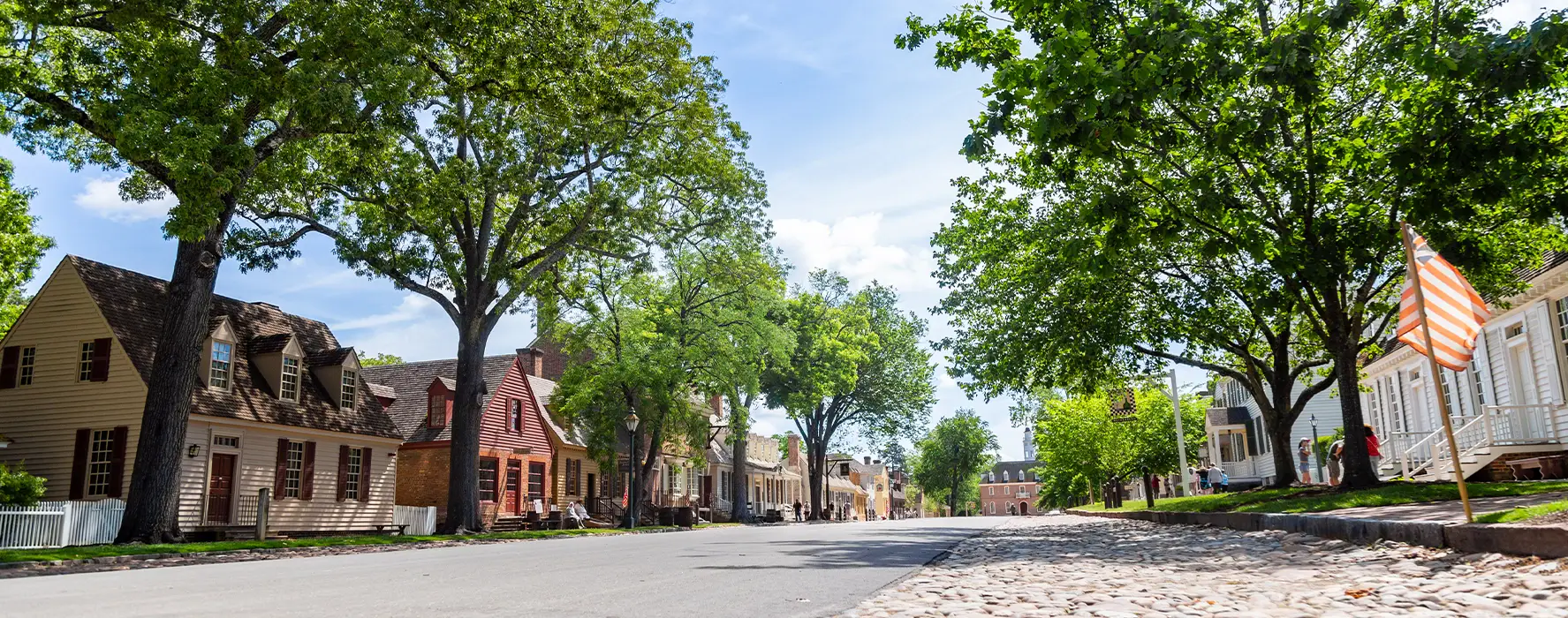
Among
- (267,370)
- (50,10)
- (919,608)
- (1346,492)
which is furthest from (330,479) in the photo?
(919,608)

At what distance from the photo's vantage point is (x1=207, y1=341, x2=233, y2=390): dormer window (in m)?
26.2

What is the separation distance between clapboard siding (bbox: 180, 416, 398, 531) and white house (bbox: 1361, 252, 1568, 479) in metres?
27.0

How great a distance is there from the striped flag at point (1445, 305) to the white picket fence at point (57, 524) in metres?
20.9

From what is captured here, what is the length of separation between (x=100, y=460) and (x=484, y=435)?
1427 cm

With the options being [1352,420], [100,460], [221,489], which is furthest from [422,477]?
[1352,420]

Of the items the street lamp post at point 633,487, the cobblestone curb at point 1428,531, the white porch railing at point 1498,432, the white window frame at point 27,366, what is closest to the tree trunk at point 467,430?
the street lamp post at point 633,487

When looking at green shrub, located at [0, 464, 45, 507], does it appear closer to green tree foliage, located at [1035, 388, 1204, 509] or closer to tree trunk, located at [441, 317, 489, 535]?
tree trunk, located at [441, 317, 489, 535]

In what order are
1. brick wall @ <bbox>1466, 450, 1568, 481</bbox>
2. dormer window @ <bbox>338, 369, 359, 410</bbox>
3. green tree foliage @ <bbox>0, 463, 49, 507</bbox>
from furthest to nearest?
dormer window @ <bbox>338, 369, 359, 410</bbox> → brick wall @ <bbox>1466, 450, 1568, 481</bbox> → green tree foliage @ <bbox>0, 463, 49, 507</bbox>

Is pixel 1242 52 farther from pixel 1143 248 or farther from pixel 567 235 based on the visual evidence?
pixel 567 235

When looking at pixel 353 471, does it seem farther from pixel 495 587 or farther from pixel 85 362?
pixel 495 587

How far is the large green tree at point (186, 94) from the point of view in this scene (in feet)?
52.4

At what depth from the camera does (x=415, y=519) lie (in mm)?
30094

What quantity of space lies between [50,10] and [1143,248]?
1949 cm

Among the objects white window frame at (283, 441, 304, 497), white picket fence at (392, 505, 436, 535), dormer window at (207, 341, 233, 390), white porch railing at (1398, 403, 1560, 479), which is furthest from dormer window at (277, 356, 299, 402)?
white porch railing at (1398, 403, 1560, 479)
